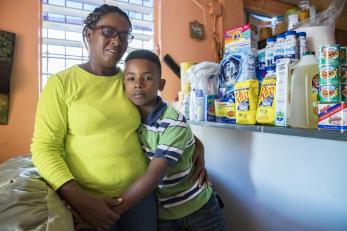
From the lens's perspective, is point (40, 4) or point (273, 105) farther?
point (40, 4)

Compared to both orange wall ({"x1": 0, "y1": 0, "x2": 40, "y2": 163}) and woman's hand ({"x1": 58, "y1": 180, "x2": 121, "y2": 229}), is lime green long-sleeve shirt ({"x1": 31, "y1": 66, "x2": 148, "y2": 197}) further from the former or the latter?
orange wall ({"x1": 0, "y1": 0, "x2": 40, "y2": 163})

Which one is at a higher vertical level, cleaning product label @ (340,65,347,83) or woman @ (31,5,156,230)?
cleaning product label @ (340,65,347,83)

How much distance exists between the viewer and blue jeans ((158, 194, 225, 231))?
0.88 metres

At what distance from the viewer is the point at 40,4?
5.72ft

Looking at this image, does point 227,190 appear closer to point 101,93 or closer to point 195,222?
point 195,222

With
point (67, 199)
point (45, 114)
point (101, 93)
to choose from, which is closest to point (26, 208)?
point (67, 199)

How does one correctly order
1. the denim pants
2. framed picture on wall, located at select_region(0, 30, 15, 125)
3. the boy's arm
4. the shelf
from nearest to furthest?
the shelf < the boy's arm < the denim pants < framed picture on wall, located at select_region(0, 30, 15, 125)

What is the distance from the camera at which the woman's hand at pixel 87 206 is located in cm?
67

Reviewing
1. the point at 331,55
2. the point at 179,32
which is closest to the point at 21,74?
the point at 179,32

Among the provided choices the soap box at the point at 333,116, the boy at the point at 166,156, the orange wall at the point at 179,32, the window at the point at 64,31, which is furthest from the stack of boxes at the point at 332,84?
the orange wall at the point at 179,32

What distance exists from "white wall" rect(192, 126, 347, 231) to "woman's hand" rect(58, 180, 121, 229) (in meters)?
0.58

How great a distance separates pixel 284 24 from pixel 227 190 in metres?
0.83

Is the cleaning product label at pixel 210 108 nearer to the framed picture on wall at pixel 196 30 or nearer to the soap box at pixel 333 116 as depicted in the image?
the soap box at pixel 333 116

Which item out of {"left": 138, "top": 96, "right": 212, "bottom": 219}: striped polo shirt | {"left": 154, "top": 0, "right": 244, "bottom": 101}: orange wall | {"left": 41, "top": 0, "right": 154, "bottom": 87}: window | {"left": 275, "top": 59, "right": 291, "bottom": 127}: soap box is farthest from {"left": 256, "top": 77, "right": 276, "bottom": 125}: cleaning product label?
{"left": 154, "top": 0, "right": 244, "bottom": 101}: orange wall
